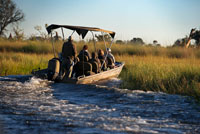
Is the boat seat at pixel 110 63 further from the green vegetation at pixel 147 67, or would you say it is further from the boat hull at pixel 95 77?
the green vegetation at pixel 147 67

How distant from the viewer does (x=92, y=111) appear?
757 cm

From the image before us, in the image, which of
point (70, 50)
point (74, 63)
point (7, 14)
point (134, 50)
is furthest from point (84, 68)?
point (7, 14)

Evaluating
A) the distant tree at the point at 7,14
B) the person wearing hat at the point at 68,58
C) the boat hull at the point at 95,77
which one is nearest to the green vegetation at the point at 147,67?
the boat hull at the point at 95,77

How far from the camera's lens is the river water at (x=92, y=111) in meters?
6.18

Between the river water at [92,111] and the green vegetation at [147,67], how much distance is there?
1.19 metres

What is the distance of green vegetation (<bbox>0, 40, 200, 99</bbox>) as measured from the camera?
10977 millimetres

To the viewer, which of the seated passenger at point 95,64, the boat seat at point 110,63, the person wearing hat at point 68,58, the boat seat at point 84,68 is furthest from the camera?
the boat seat at point 110,63

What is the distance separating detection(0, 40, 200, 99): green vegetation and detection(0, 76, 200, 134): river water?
1185 millimetres

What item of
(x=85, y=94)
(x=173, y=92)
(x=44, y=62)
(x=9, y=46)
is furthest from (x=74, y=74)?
(x=9, y=46)

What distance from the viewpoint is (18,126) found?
621cm

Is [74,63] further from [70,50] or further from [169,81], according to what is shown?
[169,81]

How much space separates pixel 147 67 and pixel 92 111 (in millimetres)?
7786

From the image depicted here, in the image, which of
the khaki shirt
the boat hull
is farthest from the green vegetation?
the khaki shirt

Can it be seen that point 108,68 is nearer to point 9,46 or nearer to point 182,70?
point 182,70
